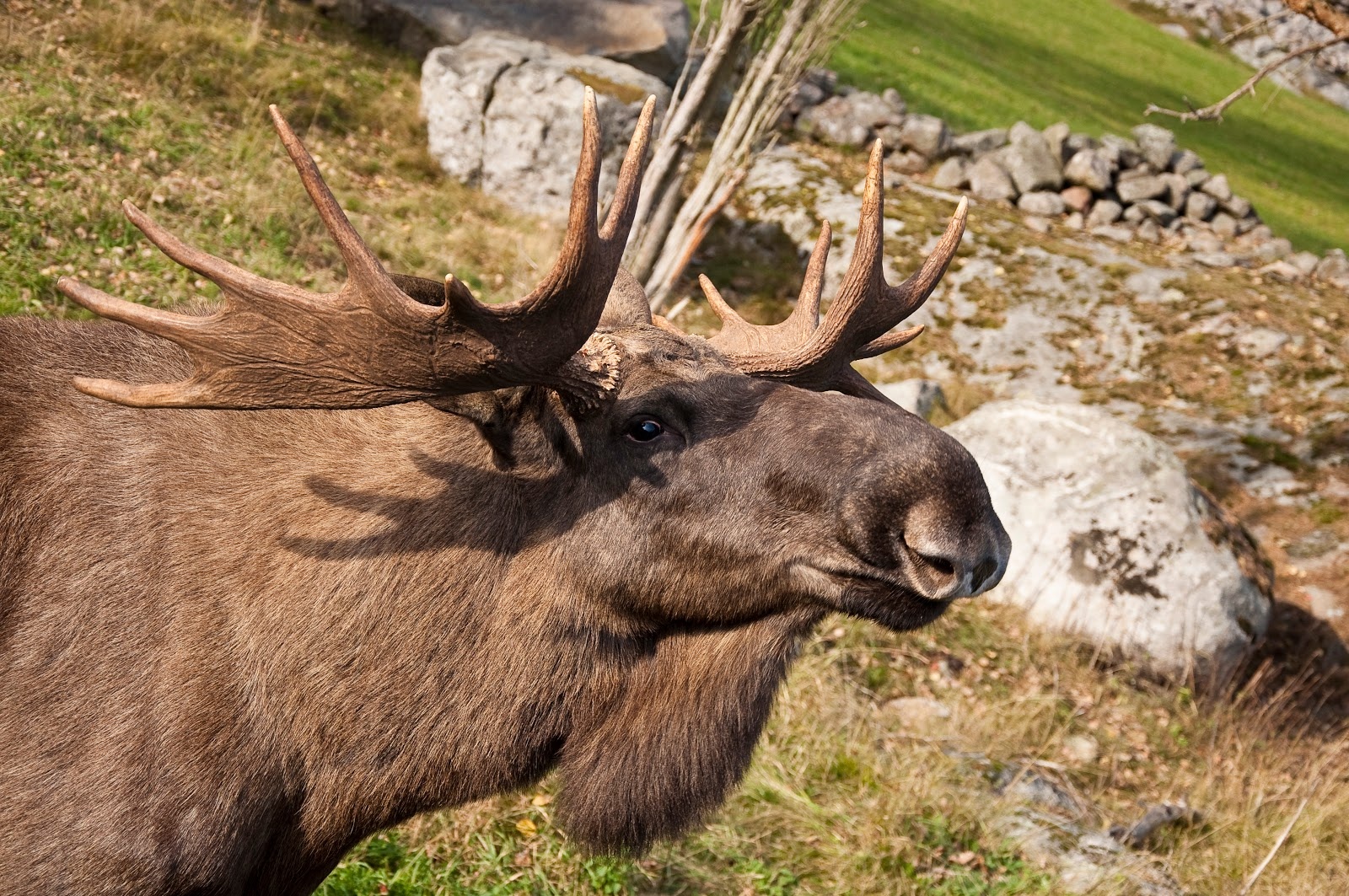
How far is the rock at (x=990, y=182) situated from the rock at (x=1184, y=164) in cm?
386

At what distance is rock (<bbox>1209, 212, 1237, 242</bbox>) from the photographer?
1831 cm

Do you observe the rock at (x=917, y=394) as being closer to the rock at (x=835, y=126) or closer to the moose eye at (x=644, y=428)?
the rock at (x=835, y=126)

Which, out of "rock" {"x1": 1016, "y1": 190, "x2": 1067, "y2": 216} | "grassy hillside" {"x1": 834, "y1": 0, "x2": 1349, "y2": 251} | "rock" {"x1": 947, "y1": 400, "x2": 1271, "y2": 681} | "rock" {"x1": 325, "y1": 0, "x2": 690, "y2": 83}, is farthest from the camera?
"grassy hillside" {"x1": 834, "y1": 0, "x2": 1349, "y2": 251}

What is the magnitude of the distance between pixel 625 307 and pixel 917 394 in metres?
7.57

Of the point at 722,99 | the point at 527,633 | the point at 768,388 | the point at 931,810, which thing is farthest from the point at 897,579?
the point at 722,99

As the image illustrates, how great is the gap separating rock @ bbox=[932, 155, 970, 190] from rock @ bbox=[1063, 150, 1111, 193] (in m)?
1.62

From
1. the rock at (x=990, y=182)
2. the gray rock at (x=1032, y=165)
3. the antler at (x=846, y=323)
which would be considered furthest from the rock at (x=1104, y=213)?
the antler at (x=846, y=323)

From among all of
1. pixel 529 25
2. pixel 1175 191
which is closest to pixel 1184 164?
pixel 1175 191

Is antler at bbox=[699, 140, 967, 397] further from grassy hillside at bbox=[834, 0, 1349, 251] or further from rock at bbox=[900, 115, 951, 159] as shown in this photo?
grassy hillside at bbox=[834, 0, 1349, 251]

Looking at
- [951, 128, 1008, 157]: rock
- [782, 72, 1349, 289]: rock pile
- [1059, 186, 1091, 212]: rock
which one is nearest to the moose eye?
[782, 72, 1349, 289]: rock pile

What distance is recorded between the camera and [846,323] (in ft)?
12.2

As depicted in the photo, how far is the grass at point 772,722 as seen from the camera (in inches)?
221

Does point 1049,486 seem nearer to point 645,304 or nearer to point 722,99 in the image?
point 645,304

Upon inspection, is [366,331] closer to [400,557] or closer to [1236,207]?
[400,557]
